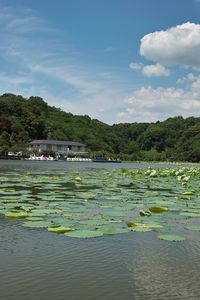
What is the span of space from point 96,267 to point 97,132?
12967 cm

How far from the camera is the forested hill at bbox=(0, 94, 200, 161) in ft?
336

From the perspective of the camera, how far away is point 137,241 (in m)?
7.14

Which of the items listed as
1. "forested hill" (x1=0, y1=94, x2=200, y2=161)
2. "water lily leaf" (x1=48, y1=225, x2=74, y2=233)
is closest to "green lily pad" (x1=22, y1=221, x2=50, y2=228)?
"water lily leaf" (x1=48, y1=225, x2=74, y2=233)

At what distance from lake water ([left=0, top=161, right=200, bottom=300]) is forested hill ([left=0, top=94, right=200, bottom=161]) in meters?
80.8

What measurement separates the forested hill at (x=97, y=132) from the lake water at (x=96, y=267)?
80.8 m

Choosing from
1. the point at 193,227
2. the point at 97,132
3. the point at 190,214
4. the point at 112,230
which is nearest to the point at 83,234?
the point at 112,230

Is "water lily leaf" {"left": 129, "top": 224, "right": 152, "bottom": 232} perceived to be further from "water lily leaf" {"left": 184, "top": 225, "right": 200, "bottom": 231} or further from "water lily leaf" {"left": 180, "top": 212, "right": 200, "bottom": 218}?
"water lily leaf" {"left": 180, "top": 212, "right": 200, "bottom": 218}

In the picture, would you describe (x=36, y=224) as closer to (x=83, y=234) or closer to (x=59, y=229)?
(x=59, y=229)

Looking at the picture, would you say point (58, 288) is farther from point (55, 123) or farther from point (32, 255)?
point (55, 123)

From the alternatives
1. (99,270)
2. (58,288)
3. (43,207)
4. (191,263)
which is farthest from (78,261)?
(43,207)

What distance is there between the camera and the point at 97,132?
443 feet

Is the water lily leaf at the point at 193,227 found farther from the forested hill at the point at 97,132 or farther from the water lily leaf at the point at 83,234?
the forested hill at the point at 97,132

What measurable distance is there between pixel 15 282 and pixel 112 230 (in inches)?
112

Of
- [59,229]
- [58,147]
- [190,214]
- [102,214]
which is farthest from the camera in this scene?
[58,147]
